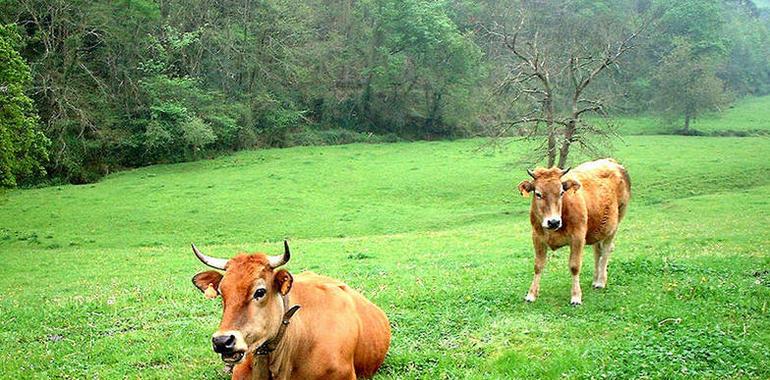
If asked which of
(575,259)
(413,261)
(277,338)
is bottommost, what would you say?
(413,261)

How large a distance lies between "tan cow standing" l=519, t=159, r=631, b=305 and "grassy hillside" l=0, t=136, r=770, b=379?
1.95 ft

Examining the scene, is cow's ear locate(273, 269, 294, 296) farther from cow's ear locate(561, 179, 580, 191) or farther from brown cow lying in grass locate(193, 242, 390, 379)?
cow's ear locate(561, 179, 580, 191)

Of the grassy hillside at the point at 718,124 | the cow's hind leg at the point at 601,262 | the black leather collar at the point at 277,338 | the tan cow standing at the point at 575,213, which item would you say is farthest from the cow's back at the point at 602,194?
the grassy hillside at the point at 718,124

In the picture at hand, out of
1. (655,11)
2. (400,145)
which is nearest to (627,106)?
(655,11)

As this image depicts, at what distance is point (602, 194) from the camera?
41.4 ft

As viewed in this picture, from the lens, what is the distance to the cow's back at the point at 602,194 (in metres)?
12.3

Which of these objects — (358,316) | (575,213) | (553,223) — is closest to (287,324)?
(358,316)

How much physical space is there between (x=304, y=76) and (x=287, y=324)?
49.3 meters

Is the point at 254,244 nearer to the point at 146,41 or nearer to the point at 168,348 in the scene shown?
the point at 168,348

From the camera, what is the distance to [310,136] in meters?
56.8

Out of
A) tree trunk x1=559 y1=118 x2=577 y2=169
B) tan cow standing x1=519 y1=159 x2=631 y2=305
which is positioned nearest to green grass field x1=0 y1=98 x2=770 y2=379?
tan cow standing x1=519 y1=159 x2=631 y2=305

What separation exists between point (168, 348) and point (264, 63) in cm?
4472

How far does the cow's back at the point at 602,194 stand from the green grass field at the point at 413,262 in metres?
1.09

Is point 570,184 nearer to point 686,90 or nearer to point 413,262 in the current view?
point 413,262
